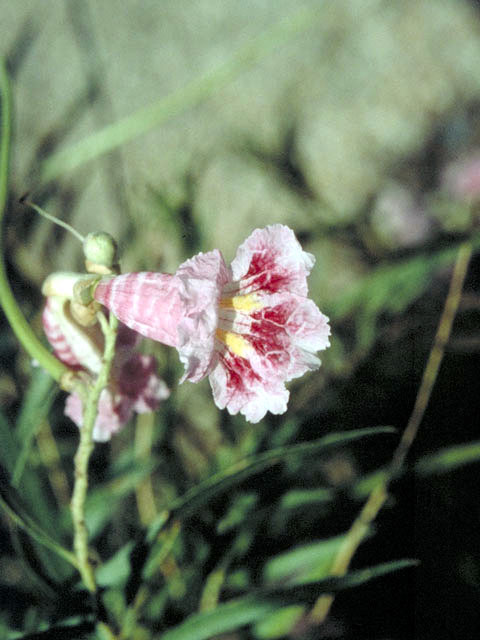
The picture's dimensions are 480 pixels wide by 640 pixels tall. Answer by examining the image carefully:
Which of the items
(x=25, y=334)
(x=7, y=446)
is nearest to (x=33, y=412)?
(x=7, y=446)

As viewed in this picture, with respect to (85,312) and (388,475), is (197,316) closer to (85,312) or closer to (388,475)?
(85,312)

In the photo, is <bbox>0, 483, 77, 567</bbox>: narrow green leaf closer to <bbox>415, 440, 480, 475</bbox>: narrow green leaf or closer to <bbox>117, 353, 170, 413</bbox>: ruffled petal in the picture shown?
<bbox>117, 353, 170, 413</bbox>: ruffled petal

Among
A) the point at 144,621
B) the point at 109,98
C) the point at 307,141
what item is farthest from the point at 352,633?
the point at 109,98

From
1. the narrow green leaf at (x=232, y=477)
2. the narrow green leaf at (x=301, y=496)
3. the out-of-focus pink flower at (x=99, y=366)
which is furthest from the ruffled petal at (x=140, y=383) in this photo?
the narrow green leaf at (x=301, y=496)

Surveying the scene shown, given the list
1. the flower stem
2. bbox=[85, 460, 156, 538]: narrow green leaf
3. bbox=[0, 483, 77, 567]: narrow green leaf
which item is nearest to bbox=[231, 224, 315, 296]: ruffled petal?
bbox=[0, 483, 77, 567]: narrow green leaf

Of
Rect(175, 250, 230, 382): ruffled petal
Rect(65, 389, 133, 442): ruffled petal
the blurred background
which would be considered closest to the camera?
Rect(175, 250, 230, 382): ruffled petal

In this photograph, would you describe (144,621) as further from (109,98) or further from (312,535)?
(109,98)
